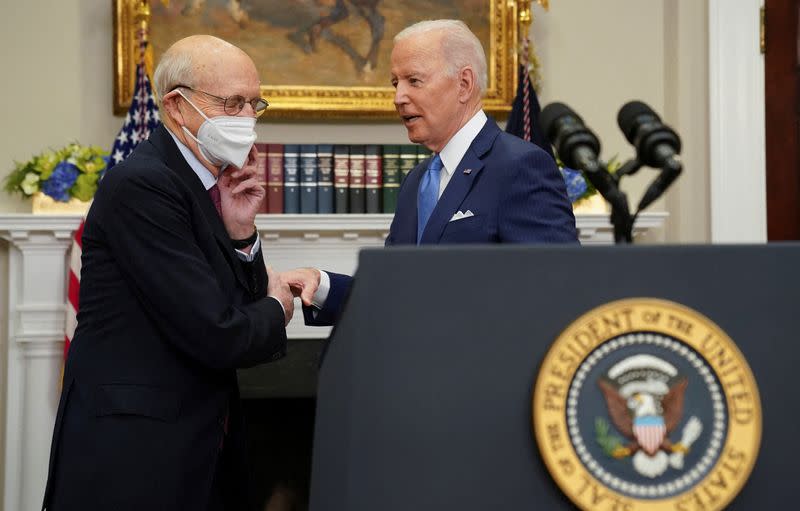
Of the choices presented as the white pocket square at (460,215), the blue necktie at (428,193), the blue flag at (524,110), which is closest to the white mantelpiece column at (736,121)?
the blue flag at (524,110)

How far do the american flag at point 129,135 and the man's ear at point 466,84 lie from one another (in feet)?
7.57

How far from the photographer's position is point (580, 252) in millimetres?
1091

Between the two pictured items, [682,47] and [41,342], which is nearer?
[41,342]

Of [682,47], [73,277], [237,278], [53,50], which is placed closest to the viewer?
[237,278]

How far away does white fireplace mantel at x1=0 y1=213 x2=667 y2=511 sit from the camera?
15.0 feet

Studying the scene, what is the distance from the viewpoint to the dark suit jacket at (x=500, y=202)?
7.14 ft

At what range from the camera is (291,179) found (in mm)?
4746

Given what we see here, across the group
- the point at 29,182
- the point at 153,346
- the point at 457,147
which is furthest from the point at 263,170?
the point at 153,346

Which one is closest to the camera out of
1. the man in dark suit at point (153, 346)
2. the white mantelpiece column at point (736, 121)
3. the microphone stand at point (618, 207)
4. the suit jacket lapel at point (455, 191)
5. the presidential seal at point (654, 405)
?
the presidential seal at point (654, 405)

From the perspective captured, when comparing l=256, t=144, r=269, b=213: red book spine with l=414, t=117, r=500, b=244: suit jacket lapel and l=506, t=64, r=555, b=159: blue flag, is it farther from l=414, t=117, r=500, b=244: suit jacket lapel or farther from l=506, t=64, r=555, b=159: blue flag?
l=414, t=117, r=500, b=244: suit jacket lapel

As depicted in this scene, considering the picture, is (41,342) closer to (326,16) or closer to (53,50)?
(53,50)

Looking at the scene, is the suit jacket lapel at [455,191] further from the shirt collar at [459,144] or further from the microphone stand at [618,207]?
the microphone stand at [618,207]

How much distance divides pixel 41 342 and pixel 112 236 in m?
2.96

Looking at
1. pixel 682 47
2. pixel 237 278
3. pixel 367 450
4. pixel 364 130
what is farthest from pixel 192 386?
pixel 682 47
